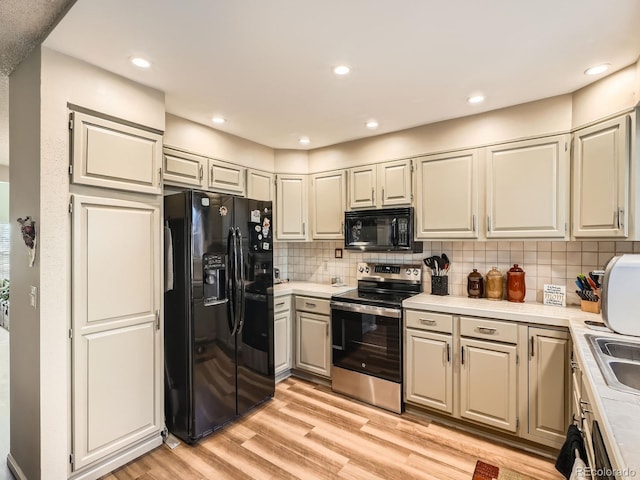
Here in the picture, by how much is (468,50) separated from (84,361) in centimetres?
283

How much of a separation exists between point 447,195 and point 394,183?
509mm

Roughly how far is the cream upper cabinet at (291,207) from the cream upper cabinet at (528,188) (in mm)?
1874

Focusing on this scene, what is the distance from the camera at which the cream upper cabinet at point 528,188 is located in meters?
2.26

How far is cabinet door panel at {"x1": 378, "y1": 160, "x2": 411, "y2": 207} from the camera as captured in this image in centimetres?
294

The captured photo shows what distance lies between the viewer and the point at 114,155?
1981 mm

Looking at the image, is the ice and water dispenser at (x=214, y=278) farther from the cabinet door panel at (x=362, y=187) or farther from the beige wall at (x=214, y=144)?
the cabinet door panel at (x=362, y=187)

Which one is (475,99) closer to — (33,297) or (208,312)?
(208,312)

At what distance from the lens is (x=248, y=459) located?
212cm

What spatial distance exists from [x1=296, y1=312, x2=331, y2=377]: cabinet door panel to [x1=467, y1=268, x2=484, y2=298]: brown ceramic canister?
1341 mm

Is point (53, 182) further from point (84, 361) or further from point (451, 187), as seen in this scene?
point (451, 187)

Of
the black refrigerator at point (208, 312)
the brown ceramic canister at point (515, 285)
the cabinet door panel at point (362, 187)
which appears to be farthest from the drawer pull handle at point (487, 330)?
the black refrigerator at point (208, 312)

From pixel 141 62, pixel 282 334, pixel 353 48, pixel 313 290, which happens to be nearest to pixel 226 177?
pixel 141 62

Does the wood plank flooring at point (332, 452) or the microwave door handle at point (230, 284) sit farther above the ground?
the microwave door handle at point (230, 284)

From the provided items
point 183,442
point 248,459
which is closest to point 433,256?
point 248,459
